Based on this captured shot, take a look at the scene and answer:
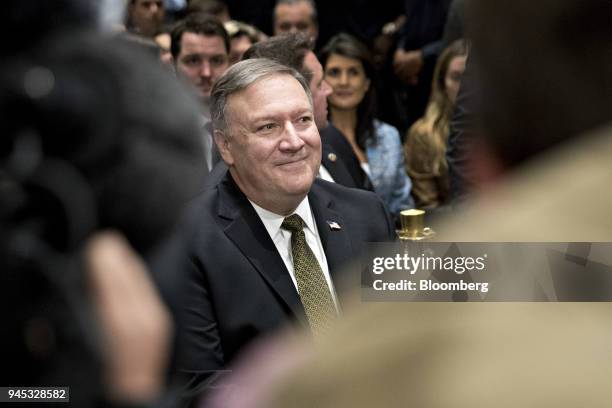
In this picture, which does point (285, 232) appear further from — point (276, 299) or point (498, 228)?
point (498, 228)

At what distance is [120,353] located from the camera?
624mm

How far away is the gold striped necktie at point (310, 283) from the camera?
2430mm

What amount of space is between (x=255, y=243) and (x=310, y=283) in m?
0.18

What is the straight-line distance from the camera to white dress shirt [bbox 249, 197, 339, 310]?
8.37 ft

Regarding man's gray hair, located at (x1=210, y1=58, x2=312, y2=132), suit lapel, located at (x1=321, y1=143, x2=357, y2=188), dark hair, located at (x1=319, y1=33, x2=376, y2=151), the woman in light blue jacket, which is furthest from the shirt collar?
dark hair, located at (x1=319, y1=33, x2=376, y2=151)

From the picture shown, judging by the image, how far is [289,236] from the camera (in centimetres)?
260

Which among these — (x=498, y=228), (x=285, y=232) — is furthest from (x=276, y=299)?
(x=498, y=228)

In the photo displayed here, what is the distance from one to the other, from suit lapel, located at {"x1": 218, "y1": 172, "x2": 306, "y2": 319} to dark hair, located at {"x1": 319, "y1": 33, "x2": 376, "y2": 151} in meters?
2.10

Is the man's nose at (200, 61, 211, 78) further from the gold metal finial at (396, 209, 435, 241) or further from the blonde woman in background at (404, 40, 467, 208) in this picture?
the gold metal finial at (396, 209, 435, 241)

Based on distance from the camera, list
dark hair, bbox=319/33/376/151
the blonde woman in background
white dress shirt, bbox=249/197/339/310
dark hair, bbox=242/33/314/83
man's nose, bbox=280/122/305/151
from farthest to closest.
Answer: dark hair, bbox=319/33/376/151
the blonde woman in background
dark hair, bbox=242/33/314/83
man's nose, bbox=280/122/305/151
white dress shirt, bbox=249/197/339/310

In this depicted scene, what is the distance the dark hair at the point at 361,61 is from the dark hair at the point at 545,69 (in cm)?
391

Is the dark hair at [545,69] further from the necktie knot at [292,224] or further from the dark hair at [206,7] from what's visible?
the dark hair at [206,7]

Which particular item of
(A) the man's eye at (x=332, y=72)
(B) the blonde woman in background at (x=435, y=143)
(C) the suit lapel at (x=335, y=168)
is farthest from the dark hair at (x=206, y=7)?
(C) the suit lapel at (x=335, y=168)

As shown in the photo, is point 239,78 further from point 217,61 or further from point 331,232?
point 217,61
